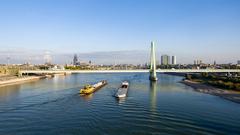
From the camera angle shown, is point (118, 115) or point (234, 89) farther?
point (234, 89)

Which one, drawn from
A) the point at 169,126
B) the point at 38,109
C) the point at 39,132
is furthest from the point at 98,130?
the point at 38,109

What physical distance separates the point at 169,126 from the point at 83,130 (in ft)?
19.5

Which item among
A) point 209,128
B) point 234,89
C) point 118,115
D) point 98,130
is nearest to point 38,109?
point 118,115

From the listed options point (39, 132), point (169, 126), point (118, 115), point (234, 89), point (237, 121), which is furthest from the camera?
point (234, 89)

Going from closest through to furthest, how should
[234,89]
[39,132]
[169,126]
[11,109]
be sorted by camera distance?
[39,132], [169,126], [11,109], [234,89]

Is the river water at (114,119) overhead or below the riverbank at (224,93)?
overhead

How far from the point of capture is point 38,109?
24.4 m

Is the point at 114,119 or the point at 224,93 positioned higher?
the point at 114,119

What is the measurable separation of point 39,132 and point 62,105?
30.9 ft

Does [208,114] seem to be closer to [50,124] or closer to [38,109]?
[50,124]

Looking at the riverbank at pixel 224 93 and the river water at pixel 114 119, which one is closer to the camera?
the river water at pixel 114 119

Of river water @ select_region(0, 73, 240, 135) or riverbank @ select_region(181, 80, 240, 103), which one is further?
riverbank @ select_region(181, 80, 240, 103)

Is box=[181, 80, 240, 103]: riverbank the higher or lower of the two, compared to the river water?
lower

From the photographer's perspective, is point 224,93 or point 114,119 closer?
point 114,119
